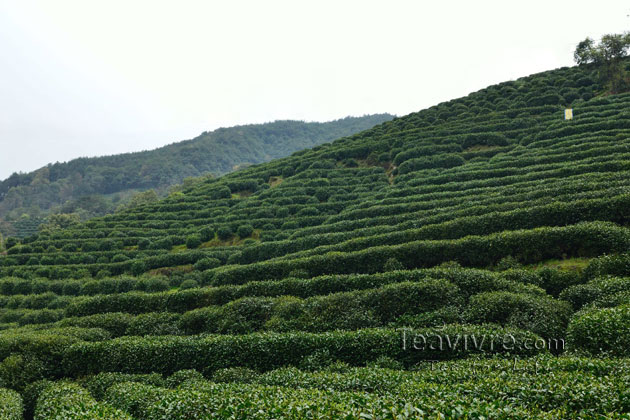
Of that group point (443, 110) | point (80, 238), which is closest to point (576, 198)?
point (443, 110)

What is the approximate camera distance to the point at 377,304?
1886 centimetres

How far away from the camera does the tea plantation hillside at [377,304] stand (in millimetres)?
10367

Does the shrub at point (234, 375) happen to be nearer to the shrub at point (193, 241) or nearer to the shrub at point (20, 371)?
the shrub at point (20, 371)

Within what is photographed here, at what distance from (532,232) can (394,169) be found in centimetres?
3364

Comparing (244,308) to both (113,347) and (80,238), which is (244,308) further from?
(80,238)

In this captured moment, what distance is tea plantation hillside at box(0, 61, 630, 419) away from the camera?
10.4m

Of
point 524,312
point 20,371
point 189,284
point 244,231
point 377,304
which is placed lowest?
point 189,284

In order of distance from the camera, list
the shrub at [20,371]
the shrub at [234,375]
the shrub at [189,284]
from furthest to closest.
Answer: the shrub at [189,284]
the shrub at [20,371]
the shrub at [234,375]

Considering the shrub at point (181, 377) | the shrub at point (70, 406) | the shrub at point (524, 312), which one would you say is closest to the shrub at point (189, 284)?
the shrub at point (70, 406)

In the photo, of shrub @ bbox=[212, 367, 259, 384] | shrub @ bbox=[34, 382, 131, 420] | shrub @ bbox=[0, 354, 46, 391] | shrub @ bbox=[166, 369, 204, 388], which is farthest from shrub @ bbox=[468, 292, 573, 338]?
shrub @ bbox=[0, 354, 46, 391]

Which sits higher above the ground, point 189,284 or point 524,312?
point 524,312

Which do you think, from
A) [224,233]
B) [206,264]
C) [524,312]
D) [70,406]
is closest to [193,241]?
[224,233]

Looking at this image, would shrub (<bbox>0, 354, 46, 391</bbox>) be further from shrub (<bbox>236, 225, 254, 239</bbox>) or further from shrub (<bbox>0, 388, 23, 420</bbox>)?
shrub (<bbox>236, 225, 254, 239</bbox>)

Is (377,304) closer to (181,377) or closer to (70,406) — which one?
(181,377)
